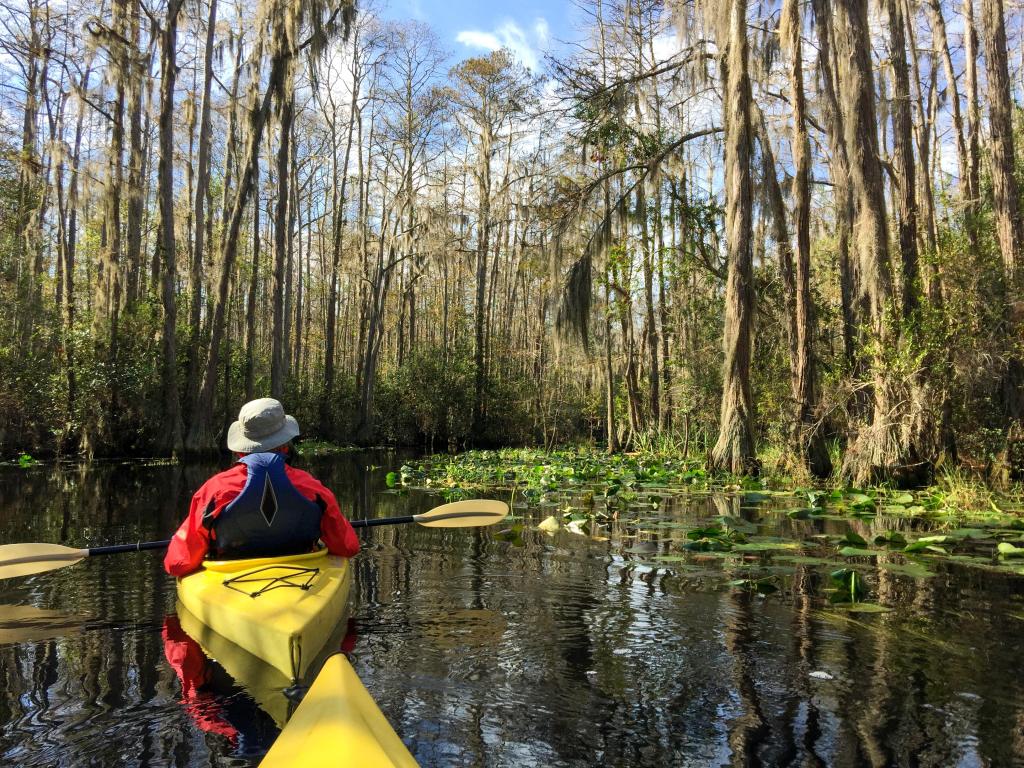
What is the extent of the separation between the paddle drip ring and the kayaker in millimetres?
228

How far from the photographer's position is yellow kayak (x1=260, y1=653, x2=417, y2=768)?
1.65 metres

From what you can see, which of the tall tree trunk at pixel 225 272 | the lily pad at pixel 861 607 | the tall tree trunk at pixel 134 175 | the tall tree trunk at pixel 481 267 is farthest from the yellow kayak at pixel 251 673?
the tall tree trunk at pixel 481 267

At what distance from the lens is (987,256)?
350 inches

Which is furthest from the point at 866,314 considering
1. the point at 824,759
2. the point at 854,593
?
the point at 824,759

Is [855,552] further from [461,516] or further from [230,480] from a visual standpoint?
[230,480]

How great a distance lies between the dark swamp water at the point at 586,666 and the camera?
2.55 metres

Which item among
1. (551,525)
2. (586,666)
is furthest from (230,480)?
(551,525)

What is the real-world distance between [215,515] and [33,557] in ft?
5.35

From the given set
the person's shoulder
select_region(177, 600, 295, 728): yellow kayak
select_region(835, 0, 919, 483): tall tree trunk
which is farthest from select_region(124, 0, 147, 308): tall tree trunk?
select_region(177, 600, 295, 728): yellow kayak

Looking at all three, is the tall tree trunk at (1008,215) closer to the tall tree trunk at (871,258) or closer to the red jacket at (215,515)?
the tall tree trunk at (871,258)

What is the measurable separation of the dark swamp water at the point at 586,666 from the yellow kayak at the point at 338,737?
0.65 metres

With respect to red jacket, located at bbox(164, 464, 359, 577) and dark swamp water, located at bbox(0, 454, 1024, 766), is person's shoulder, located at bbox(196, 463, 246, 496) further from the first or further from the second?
dark swamp water, located at bbox(0, 454, 1024, 766)

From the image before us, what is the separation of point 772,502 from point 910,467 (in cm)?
170

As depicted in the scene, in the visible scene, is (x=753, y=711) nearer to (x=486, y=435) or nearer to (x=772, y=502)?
(x=772, y=502)
